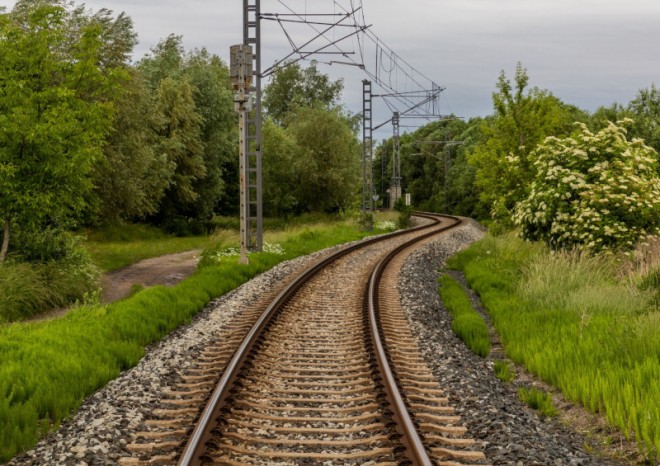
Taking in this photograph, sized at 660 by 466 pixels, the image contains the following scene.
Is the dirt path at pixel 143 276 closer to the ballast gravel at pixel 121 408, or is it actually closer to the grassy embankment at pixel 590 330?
the ballast gravel at pixel 121 408

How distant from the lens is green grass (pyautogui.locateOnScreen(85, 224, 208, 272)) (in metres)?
22.9

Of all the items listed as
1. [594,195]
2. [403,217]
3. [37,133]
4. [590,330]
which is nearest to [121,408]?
[590,330]

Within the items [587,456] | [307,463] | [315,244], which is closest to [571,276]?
[587,456]

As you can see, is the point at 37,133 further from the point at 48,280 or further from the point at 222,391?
the point at 222,391

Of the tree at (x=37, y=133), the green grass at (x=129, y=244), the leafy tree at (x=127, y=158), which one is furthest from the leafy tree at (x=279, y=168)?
the tree at (x=37, y=133)

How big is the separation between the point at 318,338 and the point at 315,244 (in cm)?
1616

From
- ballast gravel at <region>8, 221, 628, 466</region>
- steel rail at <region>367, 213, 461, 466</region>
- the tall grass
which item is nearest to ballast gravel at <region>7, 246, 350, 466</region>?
ballast gravel at <region>8, 221, 628, 466</region>

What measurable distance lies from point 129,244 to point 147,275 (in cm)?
1092

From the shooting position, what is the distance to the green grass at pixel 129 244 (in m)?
22.9

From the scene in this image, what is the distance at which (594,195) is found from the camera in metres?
14.9

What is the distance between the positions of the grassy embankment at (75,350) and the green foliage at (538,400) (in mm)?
4835

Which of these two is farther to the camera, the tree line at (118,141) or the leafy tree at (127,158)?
the leafy tree at (127,158)

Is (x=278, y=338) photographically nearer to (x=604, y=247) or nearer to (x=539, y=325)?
(x=539, y=325)

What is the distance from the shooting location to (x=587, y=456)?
17.5ft
